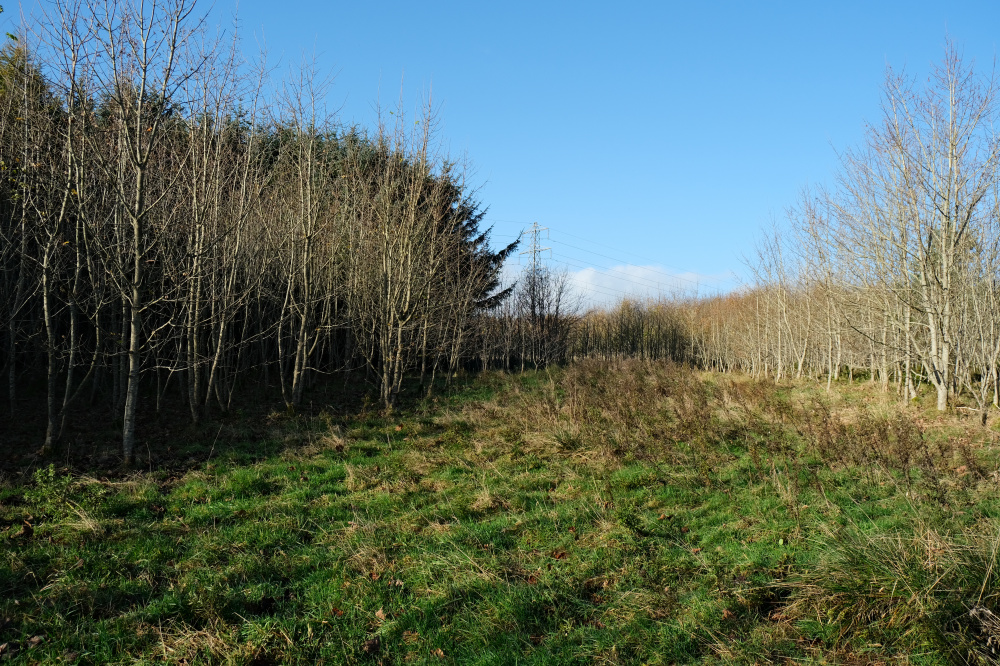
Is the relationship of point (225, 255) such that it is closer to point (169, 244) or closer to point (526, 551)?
point (169, 244)

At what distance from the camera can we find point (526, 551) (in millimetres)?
4930

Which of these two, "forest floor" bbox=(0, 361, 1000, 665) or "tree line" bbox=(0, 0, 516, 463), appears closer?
"forest floor" bbox=(0, 361, 1000, 665)

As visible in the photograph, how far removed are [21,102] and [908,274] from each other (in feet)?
56.9

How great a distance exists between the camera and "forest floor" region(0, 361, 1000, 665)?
11.2ft

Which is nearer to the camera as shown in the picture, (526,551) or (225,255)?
(526,551)

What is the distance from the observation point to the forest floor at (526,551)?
342cm

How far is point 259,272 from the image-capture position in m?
12.6

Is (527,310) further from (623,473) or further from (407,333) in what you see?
(623,473)

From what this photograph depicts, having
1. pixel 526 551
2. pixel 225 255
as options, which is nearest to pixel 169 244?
pixel 225 255

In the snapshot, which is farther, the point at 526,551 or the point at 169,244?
Answer: the point at 169,244

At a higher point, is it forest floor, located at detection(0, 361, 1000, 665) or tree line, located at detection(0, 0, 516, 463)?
tree line, located at detection(0, 0, 516, 463)

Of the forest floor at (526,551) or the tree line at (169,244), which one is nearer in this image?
the forest floor at (526,551)

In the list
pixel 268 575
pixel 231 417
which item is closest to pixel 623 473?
pixel 268 575

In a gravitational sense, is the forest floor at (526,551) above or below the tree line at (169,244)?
below
